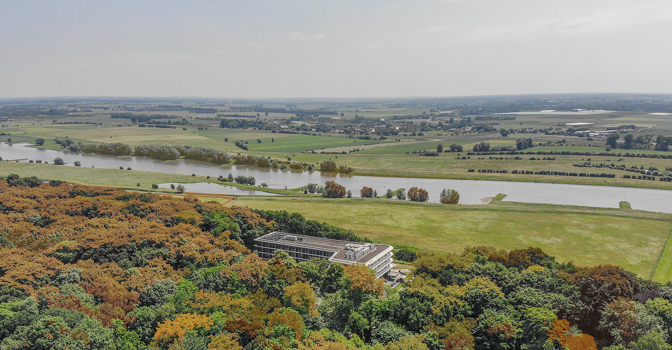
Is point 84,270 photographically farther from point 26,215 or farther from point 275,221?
point 275,221

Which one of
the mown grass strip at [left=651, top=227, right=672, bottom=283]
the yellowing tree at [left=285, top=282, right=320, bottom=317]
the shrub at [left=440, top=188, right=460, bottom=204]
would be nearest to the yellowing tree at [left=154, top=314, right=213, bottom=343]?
the yellowing tree at [left=285, top=282, right=320, bottom=317]

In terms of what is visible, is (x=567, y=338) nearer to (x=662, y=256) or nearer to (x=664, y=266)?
(x=664, y=266)

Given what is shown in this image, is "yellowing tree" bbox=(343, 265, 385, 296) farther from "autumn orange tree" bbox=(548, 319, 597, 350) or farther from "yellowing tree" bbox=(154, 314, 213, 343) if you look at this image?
"autumn orange tree" bbox=(548, 319, 597, 350)

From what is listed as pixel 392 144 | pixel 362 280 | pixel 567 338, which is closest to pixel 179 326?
pixel 362 280

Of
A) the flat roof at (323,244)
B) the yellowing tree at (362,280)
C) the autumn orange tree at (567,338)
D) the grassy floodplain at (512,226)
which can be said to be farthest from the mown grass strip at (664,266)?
the yellowing tree at (362,280)

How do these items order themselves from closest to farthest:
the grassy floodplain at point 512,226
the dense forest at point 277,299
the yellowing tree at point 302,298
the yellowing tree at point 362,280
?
1. the dense forest at point 277,299
2. the yellowing tree at point 302,298
3. the yellowing tree at point 362,280
4. the grassy floodplain at point 512,226

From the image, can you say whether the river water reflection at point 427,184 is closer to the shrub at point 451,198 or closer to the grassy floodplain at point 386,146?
the shrub at point 451,198

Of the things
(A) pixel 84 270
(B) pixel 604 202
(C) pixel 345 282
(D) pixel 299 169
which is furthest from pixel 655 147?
(A) pixel 84 270

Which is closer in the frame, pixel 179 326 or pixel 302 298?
pixel 179 326
